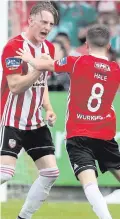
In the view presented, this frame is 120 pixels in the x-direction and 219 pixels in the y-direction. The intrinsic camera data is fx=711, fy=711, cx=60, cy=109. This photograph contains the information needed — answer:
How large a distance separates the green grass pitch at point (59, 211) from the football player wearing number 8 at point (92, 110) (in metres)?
1.85

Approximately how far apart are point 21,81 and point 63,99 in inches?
179

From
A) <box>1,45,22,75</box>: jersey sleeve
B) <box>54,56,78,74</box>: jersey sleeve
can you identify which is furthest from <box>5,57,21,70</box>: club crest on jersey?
<box>54,56,78,74</box>: jersey sleeve

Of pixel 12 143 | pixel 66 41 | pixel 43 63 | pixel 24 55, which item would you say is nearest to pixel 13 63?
pixel 24 55

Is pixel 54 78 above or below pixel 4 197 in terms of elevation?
above

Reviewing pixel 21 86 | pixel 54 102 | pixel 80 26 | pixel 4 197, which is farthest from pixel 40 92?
pixel 80 26

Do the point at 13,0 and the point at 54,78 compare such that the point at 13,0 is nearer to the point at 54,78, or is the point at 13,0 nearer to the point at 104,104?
the point at 54,78

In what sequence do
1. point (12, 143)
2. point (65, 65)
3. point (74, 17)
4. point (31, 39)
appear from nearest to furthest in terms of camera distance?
point (65, 65) < point (12, 143) < point (31, 39) < point (74, 17)

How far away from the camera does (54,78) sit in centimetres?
1137

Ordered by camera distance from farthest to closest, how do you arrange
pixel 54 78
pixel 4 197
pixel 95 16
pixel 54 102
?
pixel 95 16 → pixel 54 78 → pixel 54 102 → pixel 4 197

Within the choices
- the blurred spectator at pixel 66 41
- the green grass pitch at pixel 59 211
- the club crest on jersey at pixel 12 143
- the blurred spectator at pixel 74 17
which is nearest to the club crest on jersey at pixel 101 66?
the club crest on jersey at pixel 12 143

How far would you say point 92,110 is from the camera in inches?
233

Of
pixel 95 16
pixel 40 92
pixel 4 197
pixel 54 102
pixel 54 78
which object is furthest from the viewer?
pixel 95 16

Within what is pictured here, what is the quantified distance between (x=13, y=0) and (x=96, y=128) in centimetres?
513

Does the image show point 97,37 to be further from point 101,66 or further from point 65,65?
point 65,65
